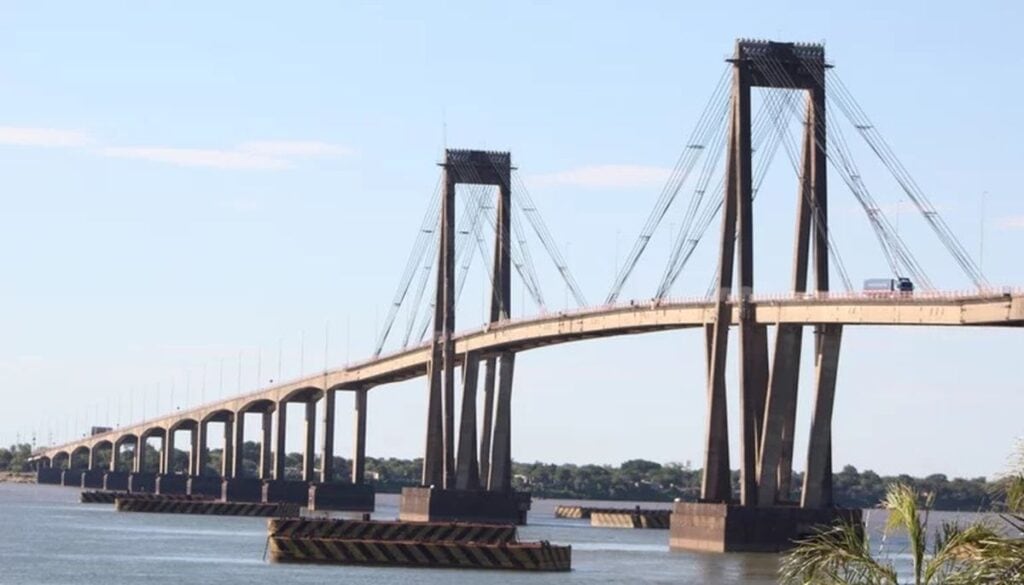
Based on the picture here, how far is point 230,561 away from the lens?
243ft

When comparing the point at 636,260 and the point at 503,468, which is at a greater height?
the point at 636,260

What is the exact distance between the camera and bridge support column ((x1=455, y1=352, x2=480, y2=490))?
117188 mm

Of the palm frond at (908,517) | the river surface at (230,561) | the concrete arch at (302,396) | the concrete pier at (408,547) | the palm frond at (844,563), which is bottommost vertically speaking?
the river surface at (230,561)

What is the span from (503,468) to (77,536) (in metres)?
27.9

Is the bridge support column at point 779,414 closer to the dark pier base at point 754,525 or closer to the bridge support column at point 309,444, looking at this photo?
the dark pier base at point 754,525

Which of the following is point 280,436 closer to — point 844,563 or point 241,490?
point 241,490

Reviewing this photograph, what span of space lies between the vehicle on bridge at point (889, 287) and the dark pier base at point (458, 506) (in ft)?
114

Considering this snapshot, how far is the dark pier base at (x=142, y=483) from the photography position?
617ft

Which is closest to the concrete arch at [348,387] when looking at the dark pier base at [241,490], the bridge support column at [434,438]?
the dark pier base at [241,490]

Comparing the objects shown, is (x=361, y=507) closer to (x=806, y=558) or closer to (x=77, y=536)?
(x=77, y=536)

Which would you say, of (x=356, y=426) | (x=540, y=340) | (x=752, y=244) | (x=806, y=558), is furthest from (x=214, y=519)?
(x=806, y=558)

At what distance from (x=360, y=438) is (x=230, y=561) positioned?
7013cm

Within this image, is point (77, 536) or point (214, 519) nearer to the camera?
point (77, 536)

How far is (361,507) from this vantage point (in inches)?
5463
